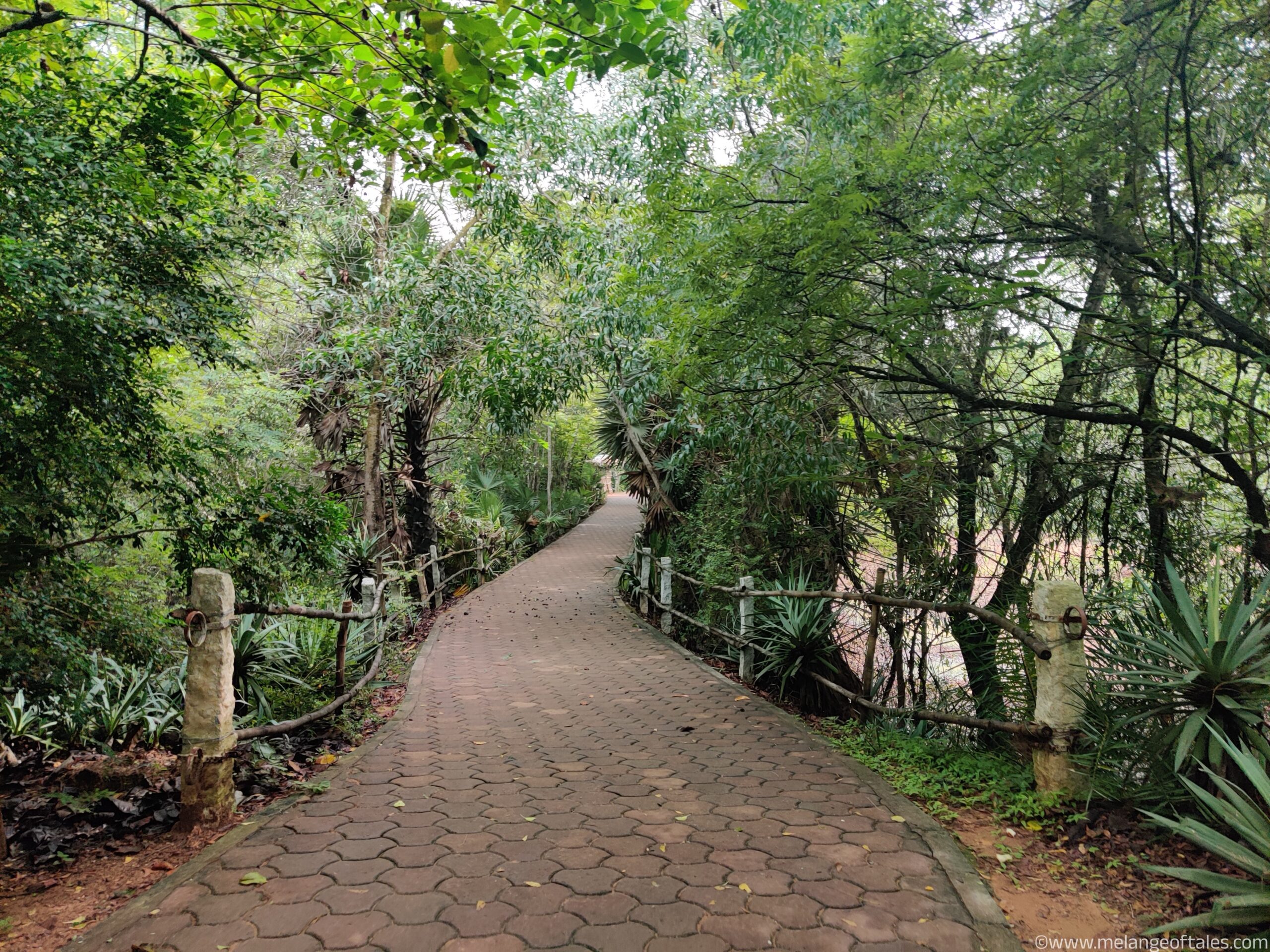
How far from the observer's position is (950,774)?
4184 millimetres

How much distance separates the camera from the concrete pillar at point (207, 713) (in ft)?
11.6

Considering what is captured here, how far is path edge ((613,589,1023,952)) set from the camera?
2584mm

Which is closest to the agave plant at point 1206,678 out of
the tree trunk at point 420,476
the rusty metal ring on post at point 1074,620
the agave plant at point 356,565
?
the rusty metal ring on post at point 1074,620

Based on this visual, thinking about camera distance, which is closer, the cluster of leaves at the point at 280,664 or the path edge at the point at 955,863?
the path edge at the point at 955,863

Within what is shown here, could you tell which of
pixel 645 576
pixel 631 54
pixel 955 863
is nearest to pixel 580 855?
pixel 955 863

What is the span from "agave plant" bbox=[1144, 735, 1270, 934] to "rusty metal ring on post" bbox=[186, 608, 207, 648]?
3.99m

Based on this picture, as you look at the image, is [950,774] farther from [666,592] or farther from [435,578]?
[435,578]

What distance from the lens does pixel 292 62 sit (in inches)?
166

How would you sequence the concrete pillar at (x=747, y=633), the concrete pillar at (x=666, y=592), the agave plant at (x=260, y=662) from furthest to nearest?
the concrete pillar at (x=666, y=592) < the concrete pillar at (x=747, y=633) < the agave plant at (x=260, y=662)

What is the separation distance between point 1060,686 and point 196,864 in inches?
157

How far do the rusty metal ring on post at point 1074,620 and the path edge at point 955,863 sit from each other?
3.68 ft

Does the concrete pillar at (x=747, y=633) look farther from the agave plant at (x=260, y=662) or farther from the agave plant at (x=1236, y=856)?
the agave plant at (x=1236, y=856)

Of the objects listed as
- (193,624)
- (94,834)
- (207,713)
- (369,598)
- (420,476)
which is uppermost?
(420,476)

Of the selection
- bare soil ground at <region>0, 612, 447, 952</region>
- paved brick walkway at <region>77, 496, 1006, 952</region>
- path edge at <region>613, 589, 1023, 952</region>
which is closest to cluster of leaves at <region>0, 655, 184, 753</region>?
bare soil ground at <region>0, 612, 447, 952</region>
